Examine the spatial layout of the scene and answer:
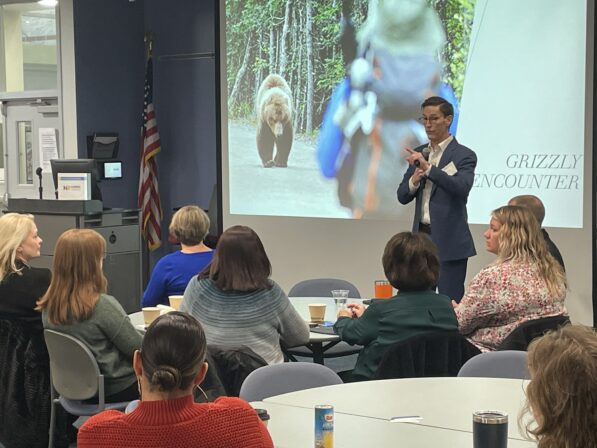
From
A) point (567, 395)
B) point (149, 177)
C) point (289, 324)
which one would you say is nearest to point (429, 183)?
point (289, 324)

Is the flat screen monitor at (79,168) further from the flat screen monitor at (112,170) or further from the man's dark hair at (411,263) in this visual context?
the man's dark hair at (411,263)

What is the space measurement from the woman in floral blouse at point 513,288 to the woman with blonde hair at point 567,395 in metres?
2.44

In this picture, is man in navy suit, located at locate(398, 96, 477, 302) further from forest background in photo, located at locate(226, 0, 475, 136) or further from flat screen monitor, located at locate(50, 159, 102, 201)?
flat screen monitor, located at locate(50, 159, 102, 201)

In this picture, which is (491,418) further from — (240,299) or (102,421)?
(240,299)

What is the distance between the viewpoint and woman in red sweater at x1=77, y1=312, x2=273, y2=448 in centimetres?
215

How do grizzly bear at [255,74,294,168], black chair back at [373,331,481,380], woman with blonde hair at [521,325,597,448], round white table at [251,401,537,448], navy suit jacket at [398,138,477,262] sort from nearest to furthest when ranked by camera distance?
woman with blonde hair at [521,325,597,448] < round white table at [251,401,537,448] < black chair back at [373,331,481,380] < navy suit jacket at [398,138,477,262] < grizzly bear at [255,74,294,168]

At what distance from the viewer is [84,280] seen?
13.8ft

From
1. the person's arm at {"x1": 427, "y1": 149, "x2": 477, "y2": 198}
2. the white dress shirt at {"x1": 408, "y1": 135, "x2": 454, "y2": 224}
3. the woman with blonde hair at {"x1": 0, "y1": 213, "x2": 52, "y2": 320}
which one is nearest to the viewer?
the woman with blonde hair at {"x1": 0, "y1": 213, "x2": 52, "y2": 320}

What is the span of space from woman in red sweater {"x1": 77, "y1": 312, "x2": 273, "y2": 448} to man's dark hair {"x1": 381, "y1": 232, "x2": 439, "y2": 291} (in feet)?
5.43

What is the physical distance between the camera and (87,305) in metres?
4.20

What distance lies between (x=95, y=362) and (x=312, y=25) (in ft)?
13.5

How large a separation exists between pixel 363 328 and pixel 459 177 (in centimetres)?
194

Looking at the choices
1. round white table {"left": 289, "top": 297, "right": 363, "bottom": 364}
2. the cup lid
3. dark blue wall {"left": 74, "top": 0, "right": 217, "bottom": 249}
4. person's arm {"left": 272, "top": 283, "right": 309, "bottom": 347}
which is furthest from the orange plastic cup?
dark blue wall {"left": 74, "top": 0, "right": 217, "bottom": 249}

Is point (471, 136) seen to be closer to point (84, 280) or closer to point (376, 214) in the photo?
point (376, 214)
